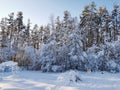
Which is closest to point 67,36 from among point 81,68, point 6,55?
point 81,68

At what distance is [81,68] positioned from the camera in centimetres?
2416

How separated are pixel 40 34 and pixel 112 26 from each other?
50.5 feet

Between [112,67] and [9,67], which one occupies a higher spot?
[9,67]

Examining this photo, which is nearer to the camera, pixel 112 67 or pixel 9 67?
pixel 9 67

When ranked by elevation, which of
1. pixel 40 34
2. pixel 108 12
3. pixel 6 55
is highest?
pixel 108 12

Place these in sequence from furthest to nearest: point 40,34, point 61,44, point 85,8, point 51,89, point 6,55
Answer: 1. point 40,34
2. point 85,8
3. point 6,55
4. point 61,44
5. point 51,89

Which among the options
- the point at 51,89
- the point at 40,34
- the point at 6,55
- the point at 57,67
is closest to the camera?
the point at 51,89

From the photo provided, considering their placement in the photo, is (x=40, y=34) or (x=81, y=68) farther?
(x=40, y=34)

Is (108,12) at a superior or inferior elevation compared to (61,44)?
superior

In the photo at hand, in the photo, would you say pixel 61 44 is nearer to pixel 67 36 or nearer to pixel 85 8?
pixel 67 36

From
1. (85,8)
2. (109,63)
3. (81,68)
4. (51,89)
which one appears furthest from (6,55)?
(85,8)

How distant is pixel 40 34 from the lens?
177 ft

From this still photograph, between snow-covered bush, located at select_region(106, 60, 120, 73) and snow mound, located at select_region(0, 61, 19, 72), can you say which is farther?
snow-covered bush, located at select_region(106, 60, 120, 73)

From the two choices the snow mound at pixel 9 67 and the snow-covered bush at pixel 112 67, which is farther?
the snow-covered bush at pixel 112 67
